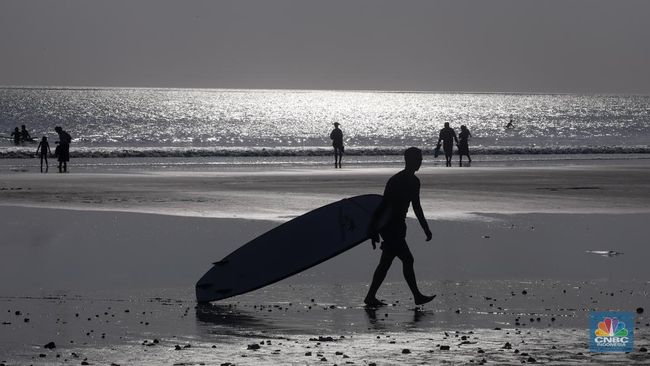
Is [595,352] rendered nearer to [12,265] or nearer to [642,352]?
[642,352]

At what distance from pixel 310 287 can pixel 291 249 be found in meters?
0.60

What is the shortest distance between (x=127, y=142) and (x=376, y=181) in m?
62.2

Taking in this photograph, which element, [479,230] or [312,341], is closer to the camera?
[312,341]

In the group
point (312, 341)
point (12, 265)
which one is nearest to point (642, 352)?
point (312, 341)

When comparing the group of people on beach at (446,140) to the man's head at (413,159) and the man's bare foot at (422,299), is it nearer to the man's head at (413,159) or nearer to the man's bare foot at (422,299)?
the man's head at (413,159)

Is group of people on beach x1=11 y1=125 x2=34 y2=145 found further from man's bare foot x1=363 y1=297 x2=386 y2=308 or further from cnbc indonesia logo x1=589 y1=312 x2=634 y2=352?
cnbc indonesia logo x1=589 y1=312 x2=634 y2=352

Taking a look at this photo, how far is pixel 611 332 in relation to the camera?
9.23 m

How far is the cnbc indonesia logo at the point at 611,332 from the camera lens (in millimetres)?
8758

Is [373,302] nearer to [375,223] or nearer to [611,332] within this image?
[375,223]

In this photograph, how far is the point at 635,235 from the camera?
661 inches

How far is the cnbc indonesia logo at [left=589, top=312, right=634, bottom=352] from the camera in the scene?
8758 millimetres

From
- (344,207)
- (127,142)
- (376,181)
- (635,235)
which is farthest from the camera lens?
(127,142)

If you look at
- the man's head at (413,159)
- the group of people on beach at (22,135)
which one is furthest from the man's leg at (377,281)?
the group of people on beach at (22,135)

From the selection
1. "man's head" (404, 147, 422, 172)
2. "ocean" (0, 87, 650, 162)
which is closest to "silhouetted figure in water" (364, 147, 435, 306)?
"man's head" (404, 147, 422, 172)
